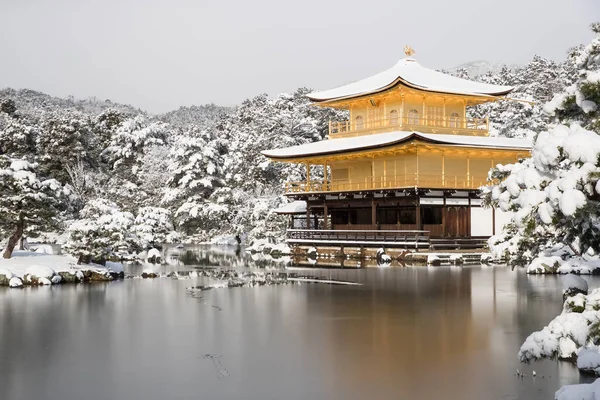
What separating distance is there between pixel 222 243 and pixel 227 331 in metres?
40.2

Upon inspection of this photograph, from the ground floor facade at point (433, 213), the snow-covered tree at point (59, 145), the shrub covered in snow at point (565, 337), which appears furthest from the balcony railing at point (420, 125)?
the shrub covered in snow at point (565, 337)

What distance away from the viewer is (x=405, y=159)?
118 feet

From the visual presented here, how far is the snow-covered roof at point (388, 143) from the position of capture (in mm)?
33844

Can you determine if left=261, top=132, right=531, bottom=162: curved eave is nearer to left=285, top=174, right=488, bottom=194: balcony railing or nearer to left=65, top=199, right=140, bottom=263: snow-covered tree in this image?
left=285, top=174, right=488, bottom=194: balcony railing

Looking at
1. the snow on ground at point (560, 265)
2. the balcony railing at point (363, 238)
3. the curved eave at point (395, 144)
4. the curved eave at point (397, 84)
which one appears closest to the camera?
the snow on ground at point (560, 265)

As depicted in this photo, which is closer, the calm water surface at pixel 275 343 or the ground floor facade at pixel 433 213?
the calm water surface at pixel 275 343

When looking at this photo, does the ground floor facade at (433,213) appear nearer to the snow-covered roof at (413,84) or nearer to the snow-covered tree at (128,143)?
the snow-covered roof at (413,84)

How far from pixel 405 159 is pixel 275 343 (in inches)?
992

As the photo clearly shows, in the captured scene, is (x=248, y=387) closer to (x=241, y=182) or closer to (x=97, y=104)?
(x=241, y=182)

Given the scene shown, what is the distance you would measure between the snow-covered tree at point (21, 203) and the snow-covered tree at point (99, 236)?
997mm

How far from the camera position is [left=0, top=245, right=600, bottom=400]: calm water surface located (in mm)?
9000

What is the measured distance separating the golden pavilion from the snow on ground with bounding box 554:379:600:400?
80.6ft

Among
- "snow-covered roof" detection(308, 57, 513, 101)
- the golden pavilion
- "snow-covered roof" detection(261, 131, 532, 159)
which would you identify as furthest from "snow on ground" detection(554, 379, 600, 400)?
"snow-covered roof" detection(308, 57, 513, 101)

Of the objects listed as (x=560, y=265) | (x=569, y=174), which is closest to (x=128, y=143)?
(x=560, y=265)
